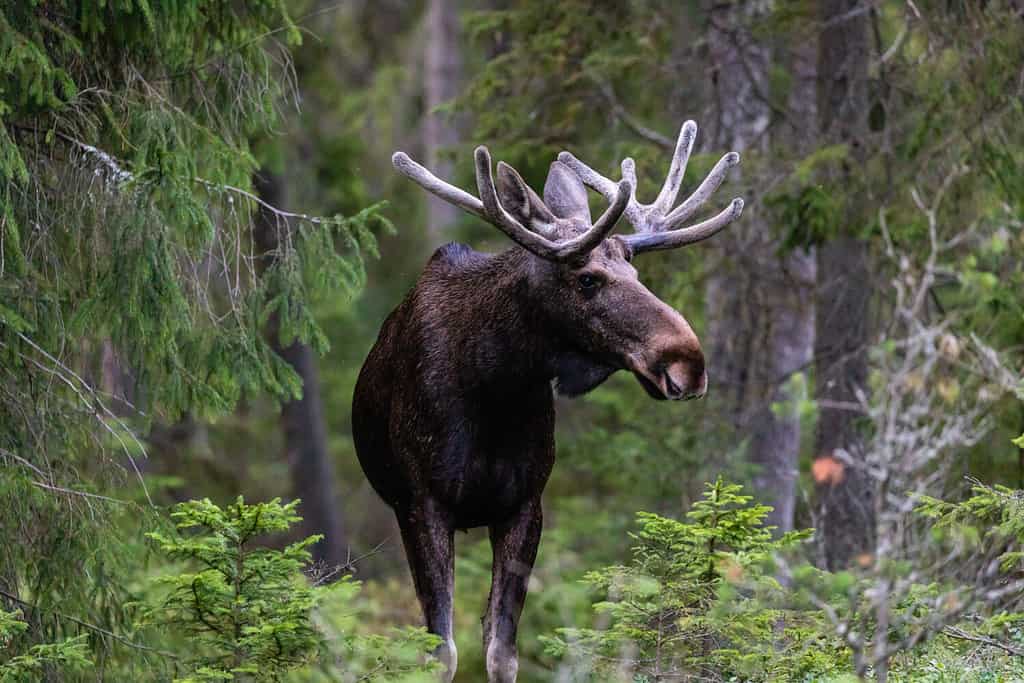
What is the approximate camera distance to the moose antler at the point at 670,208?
770 cm

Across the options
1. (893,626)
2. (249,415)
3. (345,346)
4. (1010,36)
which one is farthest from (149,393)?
(249,415)

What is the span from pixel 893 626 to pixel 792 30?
7469mm

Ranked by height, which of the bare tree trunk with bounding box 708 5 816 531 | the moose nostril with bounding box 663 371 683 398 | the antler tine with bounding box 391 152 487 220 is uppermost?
the bare tree trunk with bounding box 708 5 816 531

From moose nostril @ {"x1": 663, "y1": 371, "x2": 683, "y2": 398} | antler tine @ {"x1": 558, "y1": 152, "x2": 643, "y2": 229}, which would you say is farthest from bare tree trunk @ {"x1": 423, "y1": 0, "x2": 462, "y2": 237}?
moose nostril @ {"x1": 663, "y1": 371, "x2": 683, "y2": 398}

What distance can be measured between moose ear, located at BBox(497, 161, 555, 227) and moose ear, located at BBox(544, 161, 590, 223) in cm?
31

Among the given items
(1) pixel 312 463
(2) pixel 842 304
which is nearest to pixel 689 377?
(2) pixel 842 304

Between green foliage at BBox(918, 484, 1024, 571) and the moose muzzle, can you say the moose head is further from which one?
green foliage at BBox(918, 484, 1024, 571)

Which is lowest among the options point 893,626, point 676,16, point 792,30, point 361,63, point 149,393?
point 893,626

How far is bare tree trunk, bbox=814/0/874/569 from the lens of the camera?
1282 cm

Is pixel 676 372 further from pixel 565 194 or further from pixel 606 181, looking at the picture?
pixel 606 181

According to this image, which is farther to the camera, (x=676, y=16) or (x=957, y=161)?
(x=676, y=16)

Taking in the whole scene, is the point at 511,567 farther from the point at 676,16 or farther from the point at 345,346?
the point at 345,346

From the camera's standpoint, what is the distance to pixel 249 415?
27.3 m

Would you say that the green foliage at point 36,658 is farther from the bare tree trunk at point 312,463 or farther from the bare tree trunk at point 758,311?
the bare tree trunk at point 312,463
